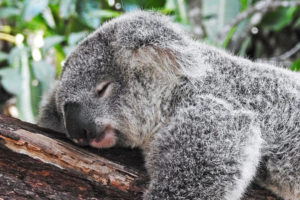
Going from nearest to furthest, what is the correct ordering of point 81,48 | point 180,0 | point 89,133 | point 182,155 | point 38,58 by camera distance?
1. point 182,155
2. point 89,133
3. point 81,48
4. point 38,58
5. point 180,0

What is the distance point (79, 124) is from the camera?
219 centimetres

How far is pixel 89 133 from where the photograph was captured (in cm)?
221

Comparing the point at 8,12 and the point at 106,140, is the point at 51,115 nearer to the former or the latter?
the point at 106,140

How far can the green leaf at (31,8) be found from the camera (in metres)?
3.76

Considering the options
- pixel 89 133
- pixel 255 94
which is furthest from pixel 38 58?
pixel 255 94

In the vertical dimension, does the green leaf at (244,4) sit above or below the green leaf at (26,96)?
above

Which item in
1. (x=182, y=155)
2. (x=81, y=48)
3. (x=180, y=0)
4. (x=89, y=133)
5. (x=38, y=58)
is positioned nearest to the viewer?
(x=182, y=155)

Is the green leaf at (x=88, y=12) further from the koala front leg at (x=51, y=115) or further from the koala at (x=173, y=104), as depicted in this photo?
the koala at (x=173, y=104)

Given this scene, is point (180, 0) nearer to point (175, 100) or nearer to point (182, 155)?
point (175, 100)

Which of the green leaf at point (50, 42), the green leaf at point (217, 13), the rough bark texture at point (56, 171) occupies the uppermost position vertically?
the green leaf at point (217, 13)

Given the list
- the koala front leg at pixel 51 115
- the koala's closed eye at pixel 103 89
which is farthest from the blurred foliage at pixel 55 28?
the koala's closed eye at pixel 103 89

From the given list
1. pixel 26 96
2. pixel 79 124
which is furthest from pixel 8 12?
pixel 79 124

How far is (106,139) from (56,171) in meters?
0.35

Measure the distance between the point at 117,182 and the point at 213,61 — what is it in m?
0.96
